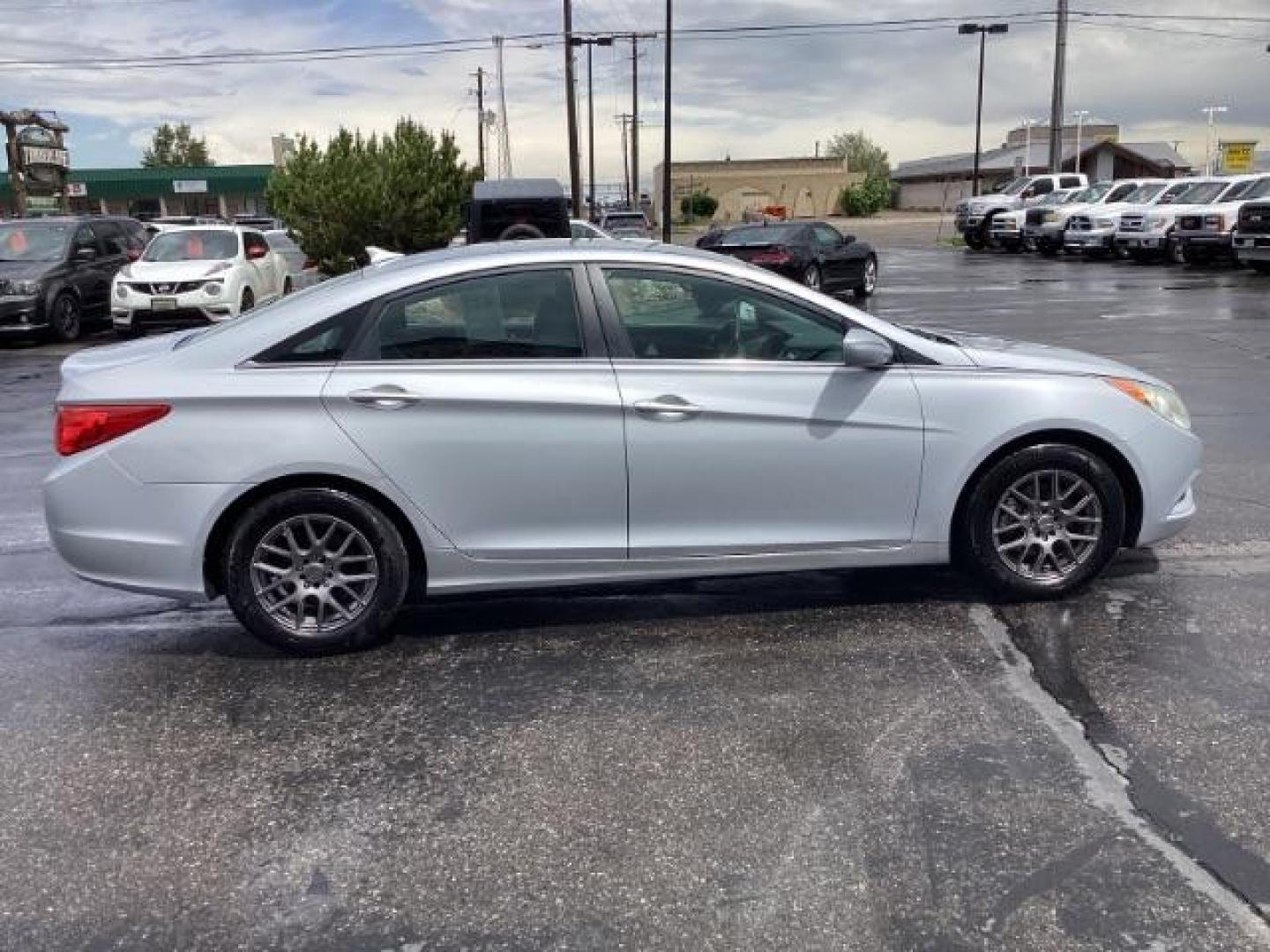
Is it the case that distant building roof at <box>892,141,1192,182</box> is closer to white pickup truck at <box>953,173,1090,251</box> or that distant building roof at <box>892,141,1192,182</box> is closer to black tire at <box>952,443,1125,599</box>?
white pickup truck at <box>953,173,1090,251</box>

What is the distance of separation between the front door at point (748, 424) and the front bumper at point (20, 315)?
46.9 ft

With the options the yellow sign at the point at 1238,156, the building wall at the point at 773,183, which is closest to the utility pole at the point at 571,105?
the yellow sign at the point at 1238,156

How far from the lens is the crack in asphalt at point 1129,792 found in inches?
116

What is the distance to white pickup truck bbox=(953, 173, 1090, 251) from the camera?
3912 centimetres

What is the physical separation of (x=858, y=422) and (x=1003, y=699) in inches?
48.6

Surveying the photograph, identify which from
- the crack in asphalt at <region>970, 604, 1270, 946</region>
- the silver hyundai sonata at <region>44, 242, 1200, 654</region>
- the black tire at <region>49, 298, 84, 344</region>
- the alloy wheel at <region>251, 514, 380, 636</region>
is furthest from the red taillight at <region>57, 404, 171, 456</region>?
the black tire at <region>49, 298, 84, 344</region>

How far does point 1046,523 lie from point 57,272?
15999mm

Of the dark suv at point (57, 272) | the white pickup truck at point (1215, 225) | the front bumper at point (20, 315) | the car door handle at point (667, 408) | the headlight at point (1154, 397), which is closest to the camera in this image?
the car door handle at point (667, 408)

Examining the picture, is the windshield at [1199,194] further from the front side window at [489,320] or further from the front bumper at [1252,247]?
the front side window at [489,320]

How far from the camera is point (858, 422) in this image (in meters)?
4.66

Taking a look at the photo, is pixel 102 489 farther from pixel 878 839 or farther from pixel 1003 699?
pixel 1003 699

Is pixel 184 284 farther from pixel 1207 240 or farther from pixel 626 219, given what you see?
pixel 626 219

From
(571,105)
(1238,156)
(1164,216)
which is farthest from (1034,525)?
(1238,156)

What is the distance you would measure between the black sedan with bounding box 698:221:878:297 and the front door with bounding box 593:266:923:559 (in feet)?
50.0
